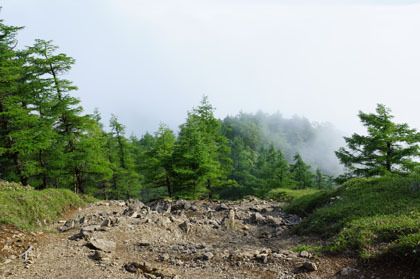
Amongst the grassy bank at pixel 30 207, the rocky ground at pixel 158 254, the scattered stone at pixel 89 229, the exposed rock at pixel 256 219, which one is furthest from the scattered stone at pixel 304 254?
the grassy bank at pixel 30 207

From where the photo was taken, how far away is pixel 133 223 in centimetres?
960

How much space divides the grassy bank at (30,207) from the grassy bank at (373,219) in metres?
10.5

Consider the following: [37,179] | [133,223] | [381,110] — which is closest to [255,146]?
[381,110]

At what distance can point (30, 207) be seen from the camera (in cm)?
1062

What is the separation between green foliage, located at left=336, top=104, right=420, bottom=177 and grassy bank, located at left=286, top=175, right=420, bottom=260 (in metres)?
9.13

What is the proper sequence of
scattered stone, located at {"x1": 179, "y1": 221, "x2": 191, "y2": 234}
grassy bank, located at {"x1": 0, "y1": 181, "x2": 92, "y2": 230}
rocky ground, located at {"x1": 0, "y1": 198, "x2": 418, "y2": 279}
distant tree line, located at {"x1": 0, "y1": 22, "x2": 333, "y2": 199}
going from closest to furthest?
Result: rocky ground, located at {"x1": 0, "y1": 198, "x2": 418, "y2": 279} → grassy bank, located at {"x1": 0, "y1": 181, "x2": 92, "y2": 230} → scattered stone, located at {"x1": 179, "y1": 221, "x2": 191, "y2": 234} → distant tree line, located at {"x1": 0, "y1": 22, "x2": 333, "y2": 199}

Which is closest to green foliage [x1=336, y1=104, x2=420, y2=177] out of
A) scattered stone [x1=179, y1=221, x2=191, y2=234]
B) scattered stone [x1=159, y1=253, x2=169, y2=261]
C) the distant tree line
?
the distant tree line

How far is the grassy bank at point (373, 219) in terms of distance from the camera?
6081mm

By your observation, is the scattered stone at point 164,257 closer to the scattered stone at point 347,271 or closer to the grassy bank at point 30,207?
the scattered stone at point 347,271

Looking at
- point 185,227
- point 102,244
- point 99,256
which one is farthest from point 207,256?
point 102,244

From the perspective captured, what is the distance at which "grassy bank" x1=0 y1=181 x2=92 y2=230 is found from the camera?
9102 millimetres

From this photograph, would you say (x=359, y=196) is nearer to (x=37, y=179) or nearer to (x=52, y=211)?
(x=52, y=211)

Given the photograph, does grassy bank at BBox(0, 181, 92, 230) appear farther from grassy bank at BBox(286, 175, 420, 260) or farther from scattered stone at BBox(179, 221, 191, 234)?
grassy bank at BBox(286, 175, 420, 260)

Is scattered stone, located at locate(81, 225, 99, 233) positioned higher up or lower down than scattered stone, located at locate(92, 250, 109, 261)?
higher up
